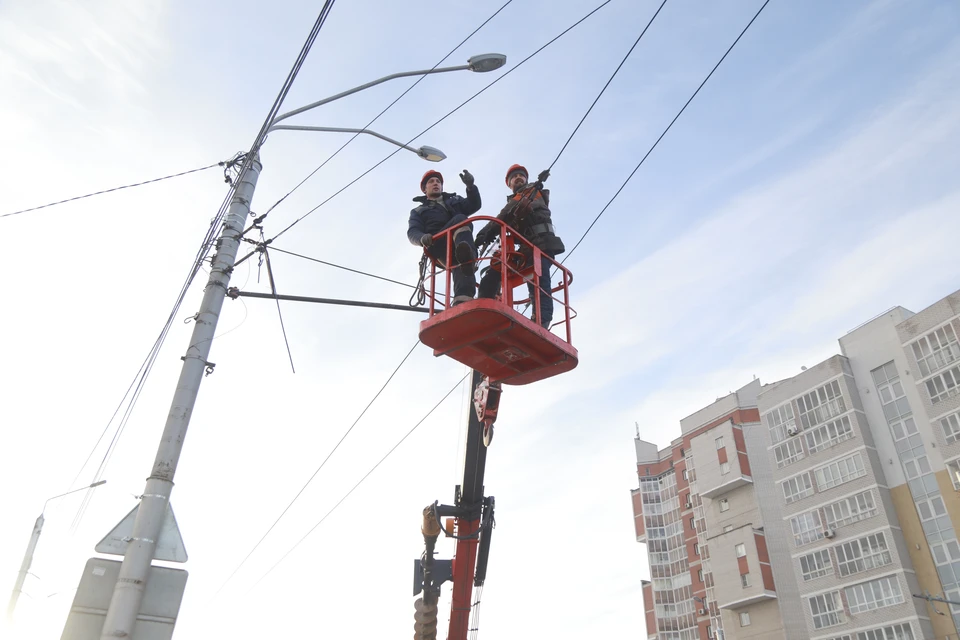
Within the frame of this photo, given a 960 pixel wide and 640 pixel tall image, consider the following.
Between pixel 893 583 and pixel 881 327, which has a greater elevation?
pixel 881 327

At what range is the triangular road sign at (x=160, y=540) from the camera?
21.0 feet

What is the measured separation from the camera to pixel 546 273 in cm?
991

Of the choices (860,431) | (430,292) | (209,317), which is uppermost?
(860,431)

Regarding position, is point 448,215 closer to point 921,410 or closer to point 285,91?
point 285,91

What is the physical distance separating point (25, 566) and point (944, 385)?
44.5 m

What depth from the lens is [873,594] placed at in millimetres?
41188

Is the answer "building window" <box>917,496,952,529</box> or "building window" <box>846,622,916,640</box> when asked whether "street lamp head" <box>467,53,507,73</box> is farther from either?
"building window" <box>846,622,916,640</box>

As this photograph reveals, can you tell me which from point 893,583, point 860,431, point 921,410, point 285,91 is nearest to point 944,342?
point 921,410

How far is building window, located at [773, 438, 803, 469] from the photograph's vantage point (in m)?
47.7

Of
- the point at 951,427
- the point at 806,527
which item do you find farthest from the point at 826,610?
the point at 951,427

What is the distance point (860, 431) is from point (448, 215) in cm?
4255

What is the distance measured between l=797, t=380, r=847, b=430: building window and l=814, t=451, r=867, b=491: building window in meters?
2.95

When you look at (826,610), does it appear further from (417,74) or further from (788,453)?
(417,74)

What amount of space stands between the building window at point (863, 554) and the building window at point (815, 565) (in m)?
0.86
